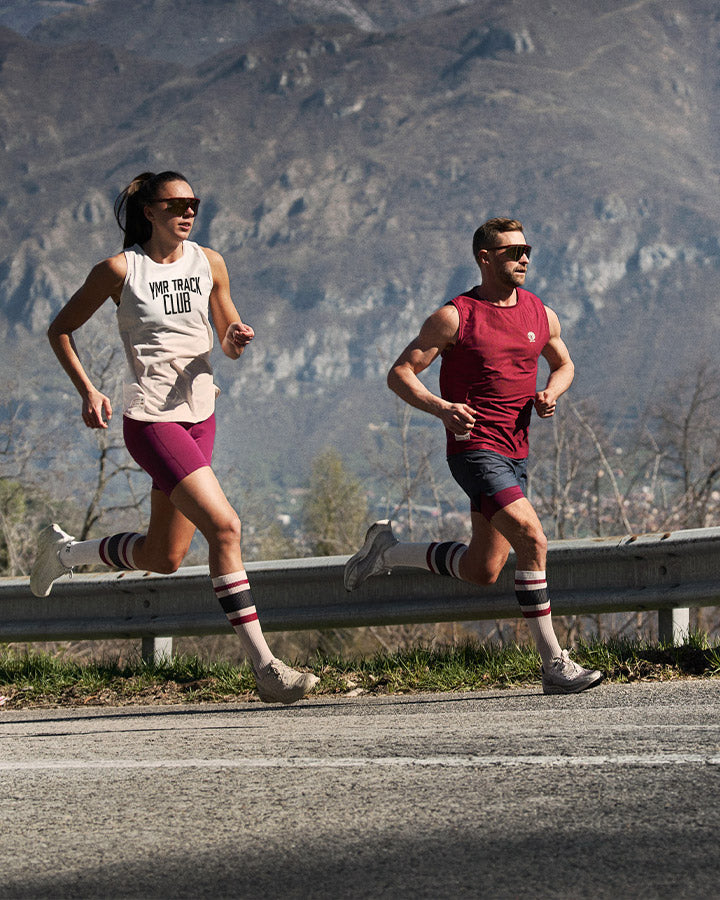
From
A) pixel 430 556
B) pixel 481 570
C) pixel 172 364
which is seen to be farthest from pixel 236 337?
pixel 481 570

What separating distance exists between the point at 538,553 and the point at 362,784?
210 cm

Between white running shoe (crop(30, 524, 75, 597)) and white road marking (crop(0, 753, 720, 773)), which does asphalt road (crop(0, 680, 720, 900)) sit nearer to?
white road marking (crop(0, 753, 720, 773))

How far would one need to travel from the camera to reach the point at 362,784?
3.29 m

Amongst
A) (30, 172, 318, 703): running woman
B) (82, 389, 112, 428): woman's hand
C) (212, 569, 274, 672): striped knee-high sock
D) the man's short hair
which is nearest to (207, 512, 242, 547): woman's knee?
(30, 172, 318, 703): running woman

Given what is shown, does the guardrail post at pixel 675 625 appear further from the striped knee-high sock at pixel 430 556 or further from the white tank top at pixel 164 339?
the white tank top at pixel 164 339

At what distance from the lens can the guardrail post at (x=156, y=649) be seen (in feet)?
21.1

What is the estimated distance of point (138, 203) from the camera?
560 cm

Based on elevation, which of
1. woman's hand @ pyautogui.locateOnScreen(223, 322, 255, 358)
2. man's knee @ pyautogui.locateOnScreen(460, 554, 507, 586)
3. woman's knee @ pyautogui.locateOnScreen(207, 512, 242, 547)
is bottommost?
man's knee @ pyautogui.locateOnScreen(460, 554, 507, 586)

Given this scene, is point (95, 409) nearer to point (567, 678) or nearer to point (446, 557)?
point (446, 557)

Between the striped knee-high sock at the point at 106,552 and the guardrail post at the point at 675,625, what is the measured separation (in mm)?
2419

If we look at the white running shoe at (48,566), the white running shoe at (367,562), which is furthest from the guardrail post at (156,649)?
the white running shoe at (367,562)

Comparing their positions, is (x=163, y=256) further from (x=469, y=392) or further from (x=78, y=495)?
(x=78, y=495)

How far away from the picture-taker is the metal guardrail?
5.36 metres

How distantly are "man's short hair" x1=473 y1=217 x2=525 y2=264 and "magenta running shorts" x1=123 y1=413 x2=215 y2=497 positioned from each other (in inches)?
57.8
